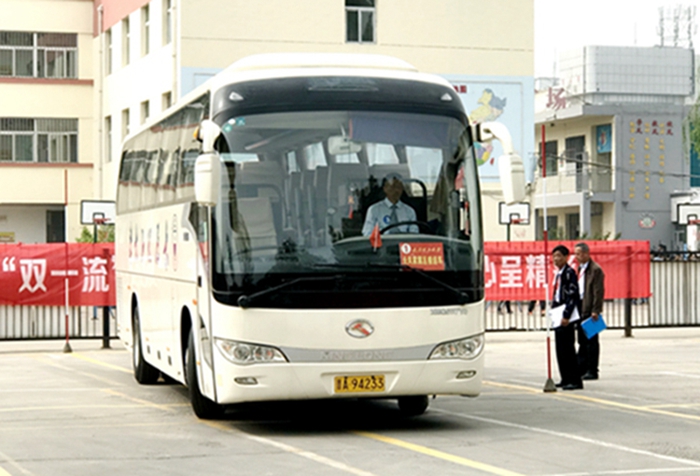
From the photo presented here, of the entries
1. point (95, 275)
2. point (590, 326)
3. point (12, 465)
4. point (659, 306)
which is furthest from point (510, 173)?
point (659, 306)

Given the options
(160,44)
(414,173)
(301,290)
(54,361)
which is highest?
(160,44)

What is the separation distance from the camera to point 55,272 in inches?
996

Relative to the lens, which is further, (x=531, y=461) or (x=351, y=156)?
(x=351, y=156)

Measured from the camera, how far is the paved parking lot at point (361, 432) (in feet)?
33.8

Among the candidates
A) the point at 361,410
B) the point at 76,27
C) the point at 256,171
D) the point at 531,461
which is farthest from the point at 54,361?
the point at 76,27

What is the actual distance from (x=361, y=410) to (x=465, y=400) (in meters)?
1.38

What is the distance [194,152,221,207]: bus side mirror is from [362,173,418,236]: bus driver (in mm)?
1323

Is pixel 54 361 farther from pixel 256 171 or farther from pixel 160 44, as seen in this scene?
pixel 160 44

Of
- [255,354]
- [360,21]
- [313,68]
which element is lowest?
[255,354]

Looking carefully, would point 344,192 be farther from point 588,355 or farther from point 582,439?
point 588,355

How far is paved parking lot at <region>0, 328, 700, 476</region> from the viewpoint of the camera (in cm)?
1030

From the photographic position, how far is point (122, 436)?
12219mm

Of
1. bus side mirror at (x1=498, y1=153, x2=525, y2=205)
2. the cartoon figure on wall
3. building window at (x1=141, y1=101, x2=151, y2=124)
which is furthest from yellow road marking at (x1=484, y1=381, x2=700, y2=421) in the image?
building window at (x1=141, y1=101, x2=151, y2=124)

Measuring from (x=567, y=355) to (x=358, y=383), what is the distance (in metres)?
5.14
